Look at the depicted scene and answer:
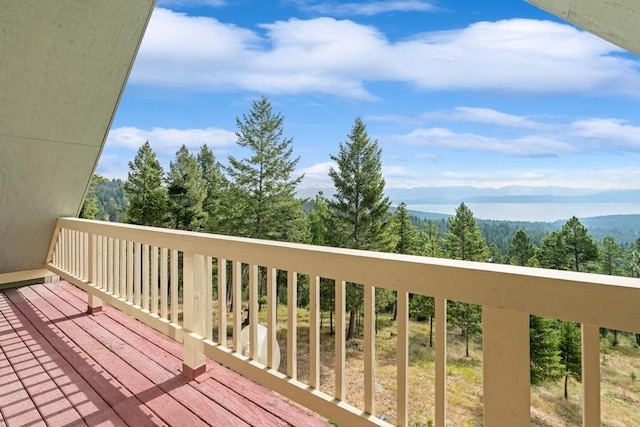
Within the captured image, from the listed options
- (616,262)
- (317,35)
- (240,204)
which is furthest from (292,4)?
(616,262)

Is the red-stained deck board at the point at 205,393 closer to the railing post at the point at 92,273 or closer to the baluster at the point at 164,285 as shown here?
the baluster at the point at 164,285

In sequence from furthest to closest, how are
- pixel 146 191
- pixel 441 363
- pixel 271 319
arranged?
pixel 146 191 < pixel 271 319 < pixel 441 363

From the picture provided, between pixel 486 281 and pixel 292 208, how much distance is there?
16353mm

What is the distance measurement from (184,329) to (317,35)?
34252mm

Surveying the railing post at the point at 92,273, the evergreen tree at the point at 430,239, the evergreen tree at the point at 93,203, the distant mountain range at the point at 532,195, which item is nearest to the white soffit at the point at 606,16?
the railing post at the point at 92,273

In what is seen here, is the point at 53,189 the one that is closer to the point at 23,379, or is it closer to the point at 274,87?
the point at 23,379

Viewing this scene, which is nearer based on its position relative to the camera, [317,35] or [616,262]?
[616,262]

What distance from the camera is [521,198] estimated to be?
141ft

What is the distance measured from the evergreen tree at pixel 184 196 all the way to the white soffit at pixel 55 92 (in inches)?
601

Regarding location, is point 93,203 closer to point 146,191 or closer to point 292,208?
point 146,191

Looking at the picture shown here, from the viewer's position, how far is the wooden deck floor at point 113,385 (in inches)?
67.9

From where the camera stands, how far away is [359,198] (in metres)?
17.8

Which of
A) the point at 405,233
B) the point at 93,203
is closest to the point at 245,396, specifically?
the point at 93,203

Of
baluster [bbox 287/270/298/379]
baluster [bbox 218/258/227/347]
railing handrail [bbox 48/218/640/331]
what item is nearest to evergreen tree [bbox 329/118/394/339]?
baluster [bbox 218/258/227/347]
